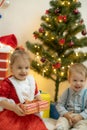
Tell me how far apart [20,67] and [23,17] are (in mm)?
1460

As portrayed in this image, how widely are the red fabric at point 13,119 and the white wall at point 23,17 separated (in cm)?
141

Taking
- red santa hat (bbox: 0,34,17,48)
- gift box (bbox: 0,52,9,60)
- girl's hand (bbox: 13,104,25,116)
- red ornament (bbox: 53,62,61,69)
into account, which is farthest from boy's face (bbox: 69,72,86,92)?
red santa hat (bbox: 0,34,17,48)

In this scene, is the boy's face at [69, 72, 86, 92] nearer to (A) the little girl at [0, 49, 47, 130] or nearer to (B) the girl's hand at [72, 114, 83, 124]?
(B) the girl's hand at [72, 114, 83, 124]

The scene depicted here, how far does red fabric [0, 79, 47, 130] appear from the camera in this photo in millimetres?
1832

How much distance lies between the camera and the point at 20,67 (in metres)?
1.94

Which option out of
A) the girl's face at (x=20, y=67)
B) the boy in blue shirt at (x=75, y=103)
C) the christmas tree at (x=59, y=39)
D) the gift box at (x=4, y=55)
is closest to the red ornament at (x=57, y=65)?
the christmas tree at (x=59, y=39)

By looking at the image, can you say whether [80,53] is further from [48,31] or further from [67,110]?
[67,110]

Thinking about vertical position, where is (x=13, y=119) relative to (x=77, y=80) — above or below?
below

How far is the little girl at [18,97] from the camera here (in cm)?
183

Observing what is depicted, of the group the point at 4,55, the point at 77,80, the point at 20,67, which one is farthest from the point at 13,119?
the point at 4,55

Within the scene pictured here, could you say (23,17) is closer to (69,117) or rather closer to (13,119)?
(69,117)

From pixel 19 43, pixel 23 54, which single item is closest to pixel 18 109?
pixel 23 54

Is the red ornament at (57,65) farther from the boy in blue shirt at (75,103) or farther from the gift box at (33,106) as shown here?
the gift box at (33,106)

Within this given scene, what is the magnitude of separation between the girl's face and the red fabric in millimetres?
83
